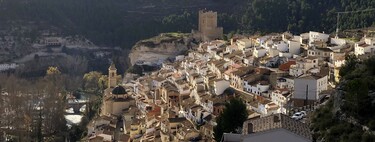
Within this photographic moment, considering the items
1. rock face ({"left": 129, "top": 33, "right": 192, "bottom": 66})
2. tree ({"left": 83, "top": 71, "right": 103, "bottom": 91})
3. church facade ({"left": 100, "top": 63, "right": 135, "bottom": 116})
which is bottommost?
tree ({"left": 83, "top": 71, "right": 103, "bottom": 91})

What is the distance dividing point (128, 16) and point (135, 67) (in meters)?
26.7

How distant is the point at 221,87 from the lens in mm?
34844

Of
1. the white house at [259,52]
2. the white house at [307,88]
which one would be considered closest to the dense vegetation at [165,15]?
the white house at [259,52]

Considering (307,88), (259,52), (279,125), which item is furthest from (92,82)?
(279,125)

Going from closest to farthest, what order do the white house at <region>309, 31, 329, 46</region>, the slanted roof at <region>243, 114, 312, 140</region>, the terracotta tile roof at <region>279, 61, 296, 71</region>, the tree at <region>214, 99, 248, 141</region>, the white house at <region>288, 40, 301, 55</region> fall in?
1. the slanted roof at <region>243, 114, 312, 140</region>
2. the tree at <region>214, 99, 248, 141</region>
3. the terracotta tile roof at <region>279, 61, 296, 71</region>
4. the white house at <region>288, 40, 301, 55</region>
5. the white house at <region>309, 31, 329, 46</region>

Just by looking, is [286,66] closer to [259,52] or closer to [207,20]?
[259,52]

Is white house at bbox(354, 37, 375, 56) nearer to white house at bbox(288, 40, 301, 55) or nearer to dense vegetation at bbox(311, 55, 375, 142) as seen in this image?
white house at bbox(288, 40, 301, 55)

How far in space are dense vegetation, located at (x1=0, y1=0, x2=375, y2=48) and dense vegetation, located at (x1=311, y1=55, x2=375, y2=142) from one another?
119 ft

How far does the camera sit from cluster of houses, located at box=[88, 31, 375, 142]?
29.8 m

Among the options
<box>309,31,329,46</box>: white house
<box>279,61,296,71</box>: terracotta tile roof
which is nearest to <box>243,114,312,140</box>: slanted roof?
<box>279,61,296,71</box>: terracotta tile roof

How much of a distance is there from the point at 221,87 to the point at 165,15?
44.1 metres

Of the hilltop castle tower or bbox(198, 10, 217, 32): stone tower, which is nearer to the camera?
bbox(198, 10, 217, 32): stone tower

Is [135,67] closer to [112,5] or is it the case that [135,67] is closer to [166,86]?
[166,86]

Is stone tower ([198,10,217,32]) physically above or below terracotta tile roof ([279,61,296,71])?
above
